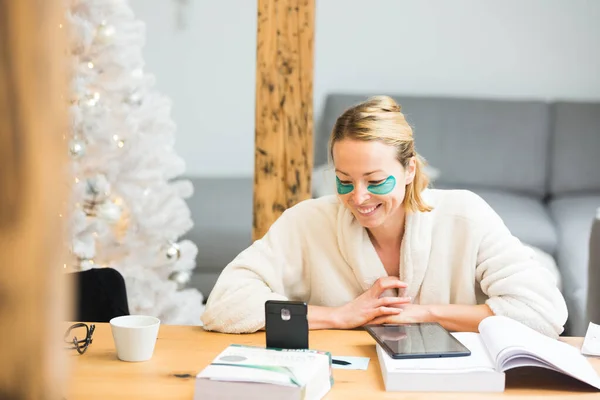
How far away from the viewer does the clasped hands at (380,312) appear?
1627 millimetres

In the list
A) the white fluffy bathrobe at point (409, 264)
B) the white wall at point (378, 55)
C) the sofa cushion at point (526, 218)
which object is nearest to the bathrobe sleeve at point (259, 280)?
the white fluffy bathrobe at point (409, 264)

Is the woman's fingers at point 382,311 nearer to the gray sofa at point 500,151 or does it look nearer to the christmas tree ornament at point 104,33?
the christmas tree ornament at point 104,33

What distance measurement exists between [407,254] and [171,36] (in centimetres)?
265

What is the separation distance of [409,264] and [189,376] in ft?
2.29

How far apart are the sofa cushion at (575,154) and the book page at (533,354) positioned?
2780 mm

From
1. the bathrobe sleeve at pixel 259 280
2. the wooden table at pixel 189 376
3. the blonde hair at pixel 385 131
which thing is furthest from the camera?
the blonde hair at pixel 385 131

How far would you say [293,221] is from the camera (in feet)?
6.15

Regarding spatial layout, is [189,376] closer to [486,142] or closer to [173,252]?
[173,252]

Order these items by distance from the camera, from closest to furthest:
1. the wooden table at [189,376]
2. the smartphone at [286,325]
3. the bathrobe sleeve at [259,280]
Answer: the wooden table at [189,376] → the smartphone at [286,325] → the bathrobe sleeve at [259,280]

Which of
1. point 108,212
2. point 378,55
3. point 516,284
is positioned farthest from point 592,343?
point 378,55

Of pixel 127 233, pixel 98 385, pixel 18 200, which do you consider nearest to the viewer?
pixel 18 200

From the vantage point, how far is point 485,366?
1.20 meters

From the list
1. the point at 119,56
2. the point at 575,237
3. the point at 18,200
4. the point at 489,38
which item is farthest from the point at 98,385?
the point at 489,38

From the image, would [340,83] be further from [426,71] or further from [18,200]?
[18,200]
